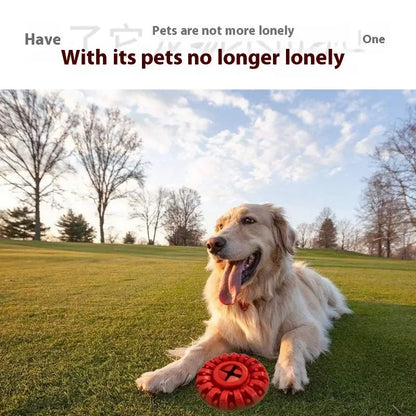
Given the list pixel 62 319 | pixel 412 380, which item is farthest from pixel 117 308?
pixel 412 380

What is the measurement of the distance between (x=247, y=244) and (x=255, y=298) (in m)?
0.53

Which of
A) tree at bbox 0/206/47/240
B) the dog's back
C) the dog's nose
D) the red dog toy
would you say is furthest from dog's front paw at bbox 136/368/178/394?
tree at bbox 0/206/47/240

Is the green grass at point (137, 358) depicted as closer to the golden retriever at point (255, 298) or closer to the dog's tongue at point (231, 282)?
the golden retriever at point (255, 298)

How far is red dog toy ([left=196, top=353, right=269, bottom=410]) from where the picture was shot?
160 centimetres

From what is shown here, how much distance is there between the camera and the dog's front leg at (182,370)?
1.74m

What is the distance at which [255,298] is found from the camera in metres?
2.70

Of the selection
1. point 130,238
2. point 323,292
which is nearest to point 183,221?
point 130,238

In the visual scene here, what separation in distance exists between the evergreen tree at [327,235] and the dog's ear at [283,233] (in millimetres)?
51530

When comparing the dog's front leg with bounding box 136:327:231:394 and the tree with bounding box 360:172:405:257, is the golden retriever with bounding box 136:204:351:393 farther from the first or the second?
the tree with bounding box 360:172:405:257

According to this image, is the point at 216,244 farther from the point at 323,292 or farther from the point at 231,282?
the point at 323,292

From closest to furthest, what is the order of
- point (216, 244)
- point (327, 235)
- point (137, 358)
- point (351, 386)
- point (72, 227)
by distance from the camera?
point (351, 386), point (137, 358), point (216, 244), point (72, 227), point (327, 235)

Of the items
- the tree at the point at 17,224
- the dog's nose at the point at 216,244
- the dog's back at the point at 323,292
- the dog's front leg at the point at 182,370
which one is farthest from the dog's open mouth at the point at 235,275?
the tree at the point at 17,224

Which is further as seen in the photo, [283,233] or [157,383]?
[283,233]

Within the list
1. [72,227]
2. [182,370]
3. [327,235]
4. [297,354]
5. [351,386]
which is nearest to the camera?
[351,386]
